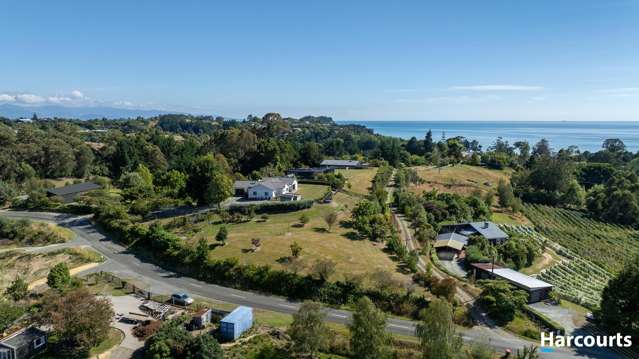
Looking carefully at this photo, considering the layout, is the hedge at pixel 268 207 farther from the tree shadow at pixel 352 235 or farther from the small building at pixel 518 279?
the small building at pixel 518 279

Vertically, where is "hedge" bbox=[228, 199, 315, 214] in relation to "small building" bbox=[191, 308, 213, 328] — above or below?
above

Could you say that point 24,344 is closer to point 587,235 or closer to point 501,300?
point 501,300

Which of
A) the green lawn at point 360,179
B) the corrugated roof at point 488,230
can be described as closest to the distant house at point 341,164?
the green lawn at point 360,179

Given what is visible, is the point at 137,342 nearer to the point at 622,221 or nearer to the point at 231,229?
the point at 231,229

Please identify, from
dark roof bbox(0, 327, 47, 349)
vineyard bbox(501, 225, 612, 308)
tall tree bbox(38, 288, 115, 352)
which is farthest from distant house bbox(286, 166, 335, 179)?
dark roof bbox(0, 327, 47, 349)

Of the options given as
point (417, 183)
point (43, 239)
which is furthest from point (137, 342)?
point (417, 183)

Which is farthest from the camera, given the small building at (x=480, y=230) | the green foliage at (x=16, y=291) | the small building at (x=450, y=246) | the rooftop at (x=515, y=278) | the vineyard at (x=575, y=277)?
the small building at (x=480, y=230)

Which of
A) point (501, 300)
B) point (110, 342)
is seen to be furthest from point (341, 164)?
point (110, 342)

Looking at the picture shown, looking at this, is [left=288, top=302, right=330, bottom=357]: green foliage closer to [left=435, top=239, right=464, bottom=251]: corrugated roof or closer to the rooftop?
the rooftop
